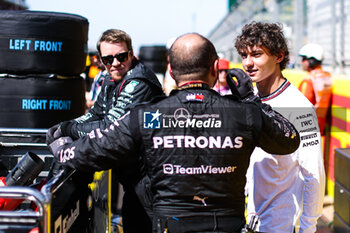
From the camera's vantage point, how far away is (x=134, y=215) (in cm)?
276

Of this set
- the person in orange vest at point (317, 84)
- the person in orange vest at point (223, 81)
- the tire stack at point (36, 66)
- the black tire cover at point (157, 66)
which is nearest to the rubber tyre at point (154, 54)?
the black tire cover at point (157, 66)

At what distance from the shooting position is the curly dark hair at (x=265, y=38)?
2664 millimetres

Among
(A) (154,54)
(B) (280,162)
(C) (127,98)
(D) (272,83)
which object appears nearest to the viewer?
(B) (280,162)

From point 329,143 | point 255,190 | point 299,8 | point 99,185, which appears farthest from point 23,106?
point 299,8

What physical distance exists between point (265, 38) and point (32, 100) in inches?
77.6

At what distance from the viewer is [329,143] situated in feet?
21.6

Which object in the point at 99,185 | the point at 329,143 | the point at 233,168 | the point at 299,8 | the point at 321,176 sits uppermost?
the point at 299,8

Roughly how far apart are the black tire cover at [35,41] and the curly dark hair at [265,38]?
5.13 feet

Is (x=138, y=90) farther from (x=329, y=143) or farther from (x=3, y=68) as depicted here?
(x=329, y=143)

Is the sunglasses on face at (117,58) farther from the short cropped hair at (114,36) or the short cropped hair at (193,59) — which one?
the short cropped hair at (193,59)

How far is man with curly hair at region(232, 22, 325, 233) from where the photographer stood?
8.26ft

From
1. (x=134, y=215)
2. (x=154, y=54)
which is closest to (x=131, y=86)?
(x=134, y=215)

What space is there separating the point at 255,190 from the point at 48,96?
1.89 metres

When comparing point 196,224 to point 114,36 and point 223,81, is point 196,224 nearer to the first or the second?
point 114,36
